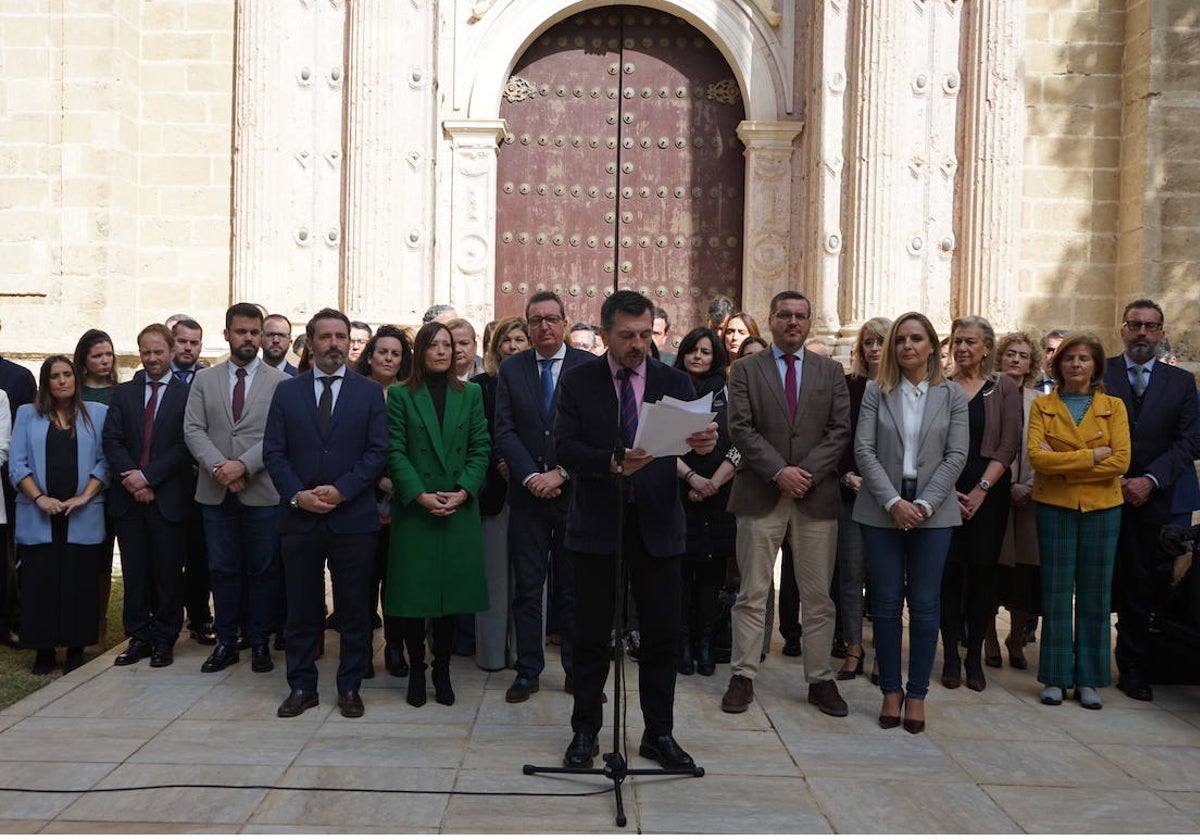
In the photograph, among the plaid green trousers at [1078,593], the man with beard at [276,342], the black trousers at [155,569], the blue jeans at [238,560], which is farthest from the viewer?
the man with beard at [276,342]

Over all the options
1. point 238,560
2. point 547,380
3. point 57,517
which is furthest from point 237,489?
point 547,380

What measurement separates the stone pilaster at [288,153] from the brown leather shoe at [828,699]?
267 inches

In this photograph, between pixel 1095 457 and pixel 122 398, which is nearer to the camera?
pixel 1095 457

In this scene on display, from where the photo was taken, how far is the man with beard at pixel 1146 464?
6.68m

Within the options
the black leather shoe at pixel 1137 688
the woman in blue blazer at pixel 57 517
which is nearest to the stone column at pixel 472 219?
the woman in blue blazer at pixel 57 517

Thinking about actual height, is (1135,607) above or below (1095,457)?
below

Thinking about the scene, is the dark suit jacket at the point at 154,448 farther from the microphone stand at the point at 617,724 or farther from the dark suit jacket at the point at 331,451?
the microphone stand at the point at 617,724

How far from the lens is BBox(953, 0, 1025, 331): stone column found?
36.1ft

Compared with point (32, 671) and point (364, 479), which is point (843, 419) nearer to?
point (364, 479)

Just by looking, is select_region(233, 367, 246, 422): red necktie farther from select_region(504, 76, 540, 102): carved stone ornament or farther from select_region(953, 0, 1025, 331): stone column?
select_region(953, 0, 1025, 331): stone column

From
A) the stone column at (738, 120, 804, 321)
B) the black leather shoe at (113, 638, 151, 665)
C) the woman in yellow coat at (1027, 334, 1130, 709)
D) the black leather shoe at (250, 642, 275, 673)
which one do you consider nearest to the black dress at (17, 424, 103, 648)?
the black leather shoe at (113, 638, 151, 665)

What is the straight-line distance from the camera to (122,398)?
6.92 metres

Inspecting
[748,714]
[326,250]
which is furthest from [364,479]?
[326,250]

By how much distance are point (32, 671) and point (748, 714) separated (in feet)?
13.6
